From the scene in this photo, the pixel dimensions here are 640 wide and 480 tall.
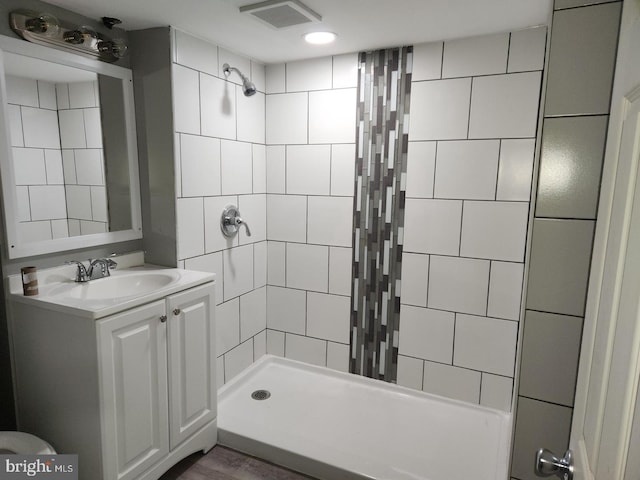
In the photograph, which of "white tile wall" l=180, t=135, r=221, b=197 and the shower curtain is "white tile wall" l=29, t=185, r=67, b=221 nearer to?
"white tile wall" l=180, t=135, r=221, b=197

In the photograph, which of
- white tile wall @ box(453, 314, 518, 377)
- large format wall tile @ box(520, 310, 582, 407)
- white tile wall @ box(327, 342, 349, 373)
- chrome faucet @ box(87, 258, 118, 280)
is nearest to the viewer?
large format wall tile @ box(520, 310, 582, 407)

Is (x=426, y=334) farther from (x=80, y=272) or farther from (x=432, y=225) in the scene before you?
(x=80, y=272)

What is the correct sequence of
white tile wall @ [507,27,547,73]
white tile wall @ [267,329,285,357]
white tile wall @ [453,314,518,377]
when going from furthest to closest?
white tile wall @ [267,329,285,357] < white tile wall @ [453,314,518,377] < white tile wall @ [507,27,547,73]

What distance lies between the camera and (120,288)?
1.78 meters

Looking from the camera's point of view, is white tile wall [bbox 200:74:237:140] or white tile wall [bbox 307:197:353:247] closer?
white tile wall [bbox 200:74:237:140]

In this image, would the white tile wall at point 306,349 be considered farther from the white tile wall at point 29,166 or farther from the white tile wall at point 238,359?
the white tile wall at point 29,166

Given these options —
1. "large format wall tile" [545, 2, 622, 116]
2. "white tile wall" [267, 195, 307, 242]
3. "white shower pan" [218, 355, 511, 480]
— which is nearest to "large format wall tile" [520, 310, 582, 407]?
"large format wall tile" [545, 2, 622, 116]

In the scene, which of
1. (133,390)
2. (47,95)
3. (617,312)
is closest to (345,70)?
(47,95)

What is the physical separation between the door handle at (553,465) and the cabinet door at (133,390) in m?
1.27

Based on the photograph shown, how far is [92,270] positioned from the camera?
169 centimetres

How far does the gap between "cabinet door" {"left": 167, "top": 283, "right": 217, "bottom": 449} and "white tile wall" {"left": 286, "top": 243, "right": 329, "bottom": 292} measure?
76cm

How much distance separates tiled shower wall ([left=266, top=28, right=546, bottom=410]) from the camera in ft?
6.30

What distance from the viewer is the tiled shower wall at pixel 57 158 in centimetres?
153

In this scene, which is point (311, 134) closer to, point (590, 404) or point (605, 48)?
point (605, 48)
